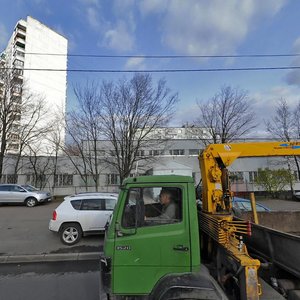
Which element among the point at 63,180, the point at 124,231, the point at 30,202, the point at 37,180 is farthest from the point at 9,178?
the point at 124,231

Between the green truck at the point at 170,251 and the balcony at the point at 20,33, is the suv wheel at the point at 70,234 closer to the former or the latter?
the green truck at the point at 170,251

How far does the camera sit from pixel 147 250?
3.56m

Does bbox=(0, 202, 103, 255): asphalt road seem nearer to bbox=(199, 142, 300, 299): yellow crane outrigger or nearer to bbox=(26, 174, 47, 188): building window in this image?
bbox=(199, 142, 300, 299): yellow crane outrigger

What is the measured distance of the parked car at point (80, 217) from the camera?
9219 millimetres

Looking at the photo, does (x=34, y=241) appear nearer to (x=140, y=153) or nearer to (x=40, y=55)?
(x=140, y=153)

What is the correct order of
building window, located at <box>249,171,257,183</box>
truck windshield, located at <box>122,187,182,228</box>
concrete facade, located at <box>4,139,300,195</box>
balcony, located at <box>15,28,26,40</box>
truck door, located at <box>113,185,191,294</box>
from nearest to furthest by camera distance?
truck door, located at <box>113,185,191,294</box>
truck windshield, located at <box>122,187,182,228</box>
concrete facade, located at <box>4,139,300,195</box>
building window, located at <box>249,171,257,183</box>
balcony, located at <box>15,28,26,40</box>

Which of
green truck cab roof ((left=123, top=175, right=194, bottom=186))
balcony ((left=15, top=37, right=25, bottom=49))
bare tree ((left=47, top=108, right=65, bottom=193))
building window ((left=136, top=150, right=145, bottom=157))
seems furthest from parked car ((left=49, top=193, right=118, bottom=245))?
balcony ((left=15, top=37, right=25, bottom=49))

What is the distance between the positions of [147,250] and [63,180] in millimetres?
28105

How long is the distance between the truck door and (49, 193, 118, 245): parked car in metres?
5.49

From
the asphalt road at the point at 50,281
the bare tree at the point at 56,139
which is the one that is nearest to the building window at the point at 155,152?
the bare tree at the point at 56,139

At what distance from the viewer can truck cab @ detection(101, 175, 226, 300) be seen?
3521 millimetres

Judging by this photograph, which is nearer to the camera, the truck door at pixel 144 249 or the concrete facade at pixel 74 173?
the truck door at pixel 144 249

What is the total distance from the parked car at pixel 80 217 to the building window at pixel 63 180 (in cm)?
2107

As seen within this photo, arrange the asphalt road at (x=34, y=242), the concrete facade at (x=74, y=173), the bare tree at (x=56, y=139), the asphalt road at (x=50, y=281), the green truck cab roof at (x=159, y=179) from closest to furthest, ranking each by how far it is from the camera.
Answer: the green truck cab roof at (x=159, y=179) < the asphalt road at (x=50, y=281) < the asphalt road at (x=34, y=242) < the concrete facade at (x=74, y=173) < the bare tree at (x=56, y=139)
